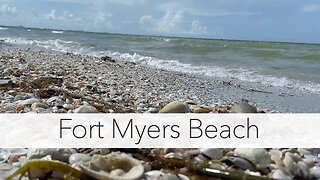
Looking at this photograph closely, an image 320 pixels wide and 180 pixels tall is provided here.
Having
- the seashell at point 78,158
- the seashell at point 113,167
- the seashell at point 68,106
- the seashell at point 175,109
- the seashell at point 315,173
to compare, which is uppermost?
the seashell at point 175,109

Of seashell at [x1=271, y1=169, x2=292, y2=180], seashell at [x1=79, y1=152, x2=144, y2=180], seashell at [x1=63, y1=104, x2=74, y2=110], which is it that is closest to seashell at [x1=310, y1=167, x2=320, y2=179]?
seashell at [x1=271, y1=169, x2=292, y2=180]

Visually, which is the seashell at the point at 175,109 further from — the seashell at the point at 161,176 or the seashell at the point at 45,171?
the seashell at the point at 45,171

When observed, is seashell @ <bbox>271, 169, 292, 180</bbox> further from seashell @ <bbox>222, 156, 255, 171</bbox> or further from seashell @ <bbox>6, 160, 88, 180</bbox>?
seashell @ <bbox>6, 160, 88, 180</bbox>

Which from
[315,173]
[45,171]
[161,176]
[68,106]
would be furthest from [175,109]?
[45,171]

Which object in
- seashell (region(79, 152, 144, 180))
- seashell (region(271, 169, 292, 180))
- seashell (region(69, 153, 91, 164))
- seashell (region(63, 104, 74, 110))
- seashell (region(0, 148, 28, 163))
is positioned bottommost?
seashell (region(271, 169, 292, 180))

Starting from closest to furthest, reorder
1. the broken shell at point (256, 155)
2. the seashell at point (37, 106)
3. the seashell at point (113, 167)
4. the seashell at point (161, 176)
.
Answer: the seashell at point (113, 167), the seashell at point (161, 176), the broken shell at point (256, 155), the seashell at point (37, 106)

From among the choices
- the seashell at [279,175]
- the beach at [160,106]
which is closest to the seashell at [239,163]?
the beach at [160,106]

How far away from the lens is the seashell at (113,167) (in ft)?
7.40

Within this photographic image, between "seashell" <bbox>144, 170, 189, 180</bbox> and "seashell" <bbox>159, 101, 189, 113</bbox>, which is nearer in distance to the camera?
"seashell" <bbox>144, 170, 189, 180</bbox>

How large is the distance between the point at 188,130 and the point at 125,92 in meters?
3.09

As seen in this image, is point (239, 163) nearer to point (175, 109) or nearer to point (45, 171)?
point (45, 171)

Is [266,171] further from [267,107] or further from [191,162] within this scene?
[267,107]

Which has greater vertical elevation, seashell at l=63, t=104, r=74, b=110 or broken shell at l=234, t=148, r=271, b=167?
seashell at l=63, t=104, r=74, b=110

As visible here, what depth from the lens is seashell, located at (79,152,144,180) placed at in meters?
2.26
